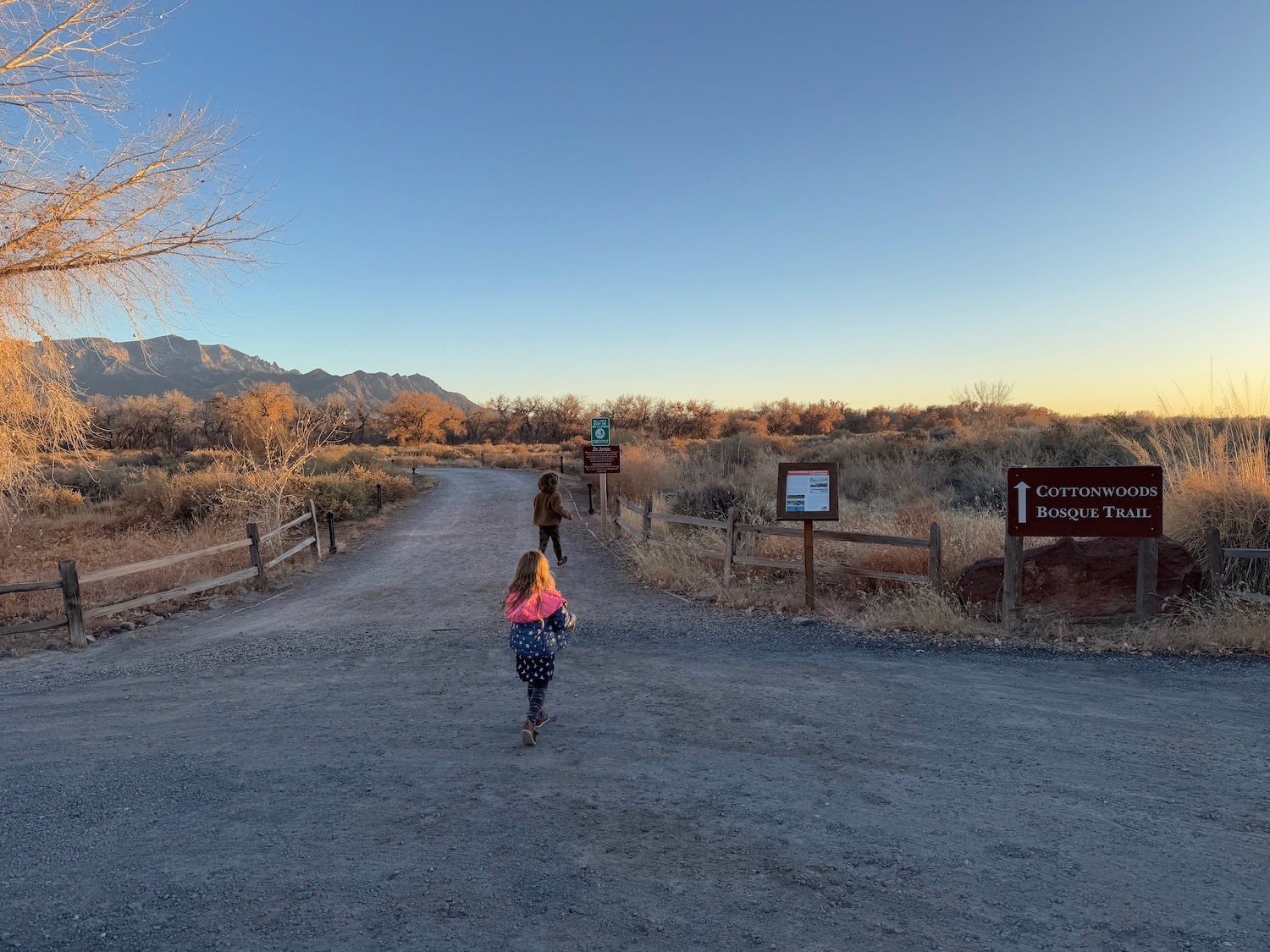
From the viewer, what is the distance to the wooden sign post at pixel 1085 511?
802 cm

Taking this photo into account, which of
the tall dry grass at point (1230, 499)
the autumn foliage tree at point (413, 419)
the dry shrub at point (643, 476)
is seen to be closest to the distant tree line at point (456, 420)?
the autumn foliage tree at point (413, 419)

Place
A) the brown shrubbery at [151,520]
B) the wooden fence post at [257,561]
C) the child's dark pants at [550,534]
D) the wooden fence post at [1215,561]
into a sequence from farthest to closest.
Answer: the child's dark pants at [550,534] → the wooden fence post at [257,561] → the brown shrubbery at [151,520] → the wooden fence post at [1215,561]

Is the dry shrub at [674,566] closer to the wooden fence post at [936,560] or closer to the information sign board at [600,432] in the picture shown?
the wooden fence post at [936,560]

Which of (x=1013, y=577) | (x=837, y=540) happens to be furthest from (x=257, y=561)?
(x=1013, y=577)

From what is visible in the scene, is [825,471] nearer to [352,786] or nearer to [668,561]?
[668,561]

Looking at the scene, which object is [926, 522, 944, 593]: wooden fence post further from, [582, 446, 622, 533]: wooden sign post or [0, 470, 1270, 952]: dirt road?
[582, 446, 622, 533]: wooden sign post

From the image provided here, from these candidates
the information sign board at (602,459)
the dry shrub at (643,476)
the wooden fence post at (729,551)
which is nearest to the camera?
the wooden fence post at (729,551)

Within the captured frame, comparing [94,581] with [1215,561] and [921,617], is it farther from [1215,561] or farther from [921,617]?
[1215,561]

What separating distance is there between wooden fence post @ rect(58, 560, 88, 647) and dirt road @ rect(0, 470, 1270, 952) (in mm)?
1024

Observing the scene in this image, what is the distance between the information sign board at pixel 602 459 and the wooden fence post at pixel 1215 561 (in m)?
12.1

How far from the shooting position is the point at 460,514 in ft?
73.8

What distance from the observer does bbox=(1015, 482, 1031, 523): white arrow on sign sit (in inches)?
327

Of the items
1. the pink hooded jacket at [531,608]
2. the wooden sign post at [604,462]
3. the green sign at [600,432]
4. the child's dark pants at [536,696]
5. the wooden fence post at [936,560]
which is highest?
the green sign at [600,432]

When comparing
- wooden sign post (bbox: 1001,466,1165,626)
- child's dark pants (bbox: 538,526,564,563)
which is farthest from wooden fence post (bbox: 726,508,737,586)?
wooden sign post (bbox: 1001,466,1165,626)
